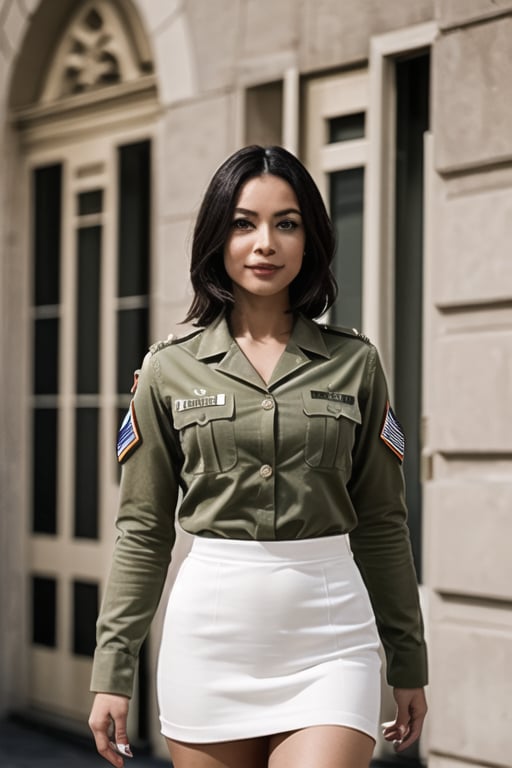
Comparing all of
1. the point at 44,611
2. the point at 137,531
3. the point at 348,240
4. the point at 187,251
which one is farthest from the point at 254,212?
the point at 44,611

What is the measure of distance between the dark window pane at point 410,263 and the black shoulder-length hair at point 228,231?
2499 millimetres

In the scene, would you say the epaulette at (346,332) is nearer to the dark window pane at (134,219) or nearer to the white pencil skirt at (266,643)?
the white pencil skirt at (266,643)

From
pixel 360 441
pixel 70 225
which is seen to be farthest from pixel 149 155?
pixel 360 441

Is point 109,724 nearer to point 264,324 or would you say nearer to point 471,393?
point 264,324


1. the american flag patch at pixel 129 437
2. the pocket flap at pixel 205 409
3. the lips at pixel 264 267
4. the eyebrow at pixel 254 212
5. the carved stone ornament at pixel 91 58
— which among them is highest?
the carved stone ornament at pixel 91 58

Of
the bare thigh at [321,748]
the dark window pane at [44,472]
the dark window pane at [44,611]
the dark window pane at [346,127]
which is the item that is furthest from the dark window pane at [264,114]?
the bare thigh at [321,748]

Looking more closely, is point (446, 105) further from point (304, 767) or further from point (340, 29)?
point (304, 767)

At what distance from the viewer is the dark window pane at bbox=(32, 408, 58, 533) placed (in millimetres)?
7227

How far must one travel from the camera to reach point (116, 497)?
6.75 m

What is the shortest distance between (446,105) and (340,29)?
79 centimetres

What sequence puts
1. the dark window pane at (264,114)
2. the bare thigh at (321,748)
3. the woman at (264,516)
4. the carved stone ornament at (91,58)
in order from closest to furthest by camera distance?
the bare thigh at (321,748), the woman at (264,516), the dark window pane at (264,114), the carved stone ornament at (91,58)

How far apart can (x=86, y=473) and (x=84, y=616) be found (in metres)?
0.74

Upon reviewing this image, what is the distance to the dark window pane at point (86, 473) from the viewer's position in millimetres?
6957

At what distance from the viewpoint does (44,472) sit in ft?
23.9
